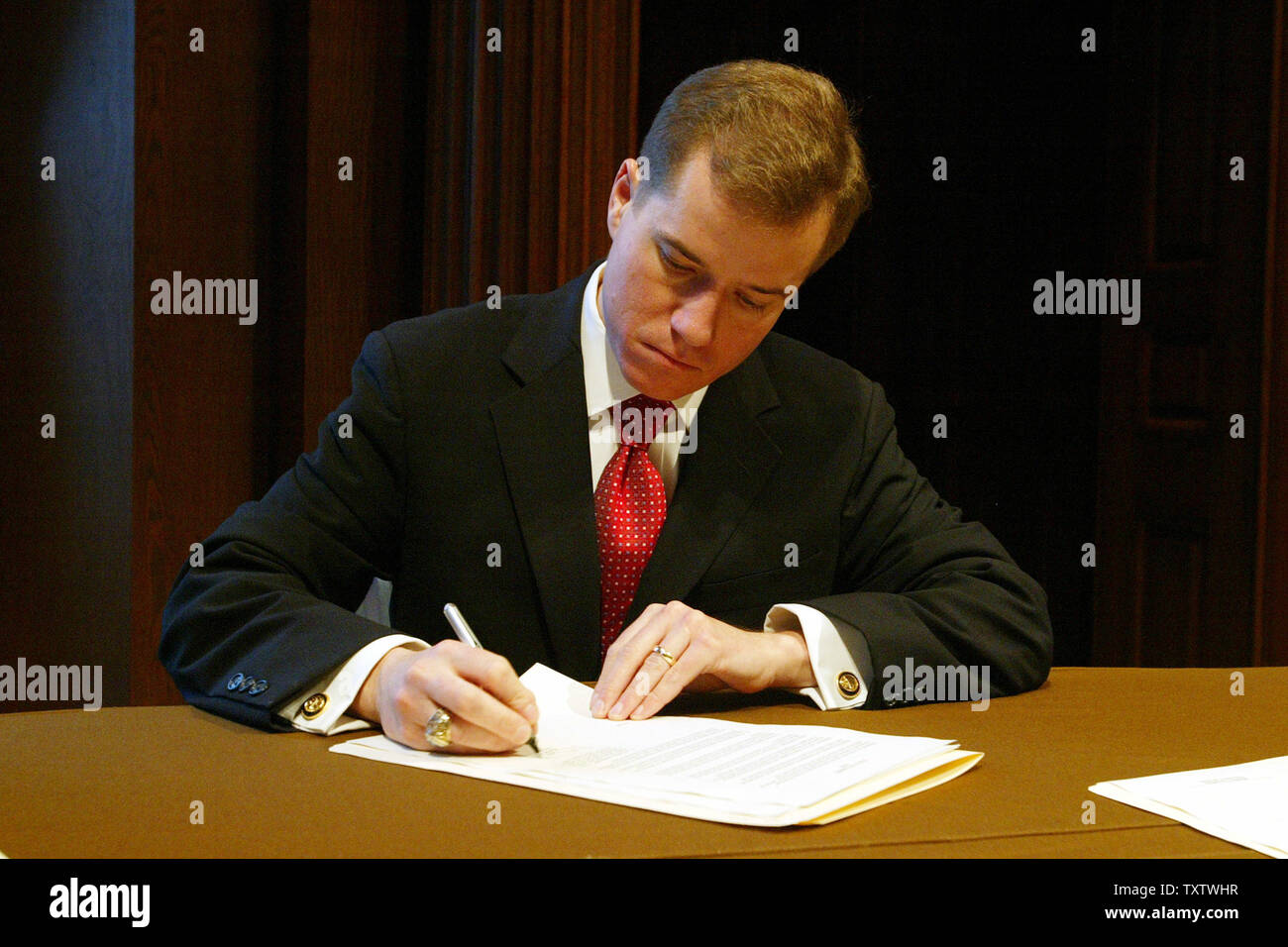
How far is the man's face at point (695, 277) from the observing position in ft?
5.34

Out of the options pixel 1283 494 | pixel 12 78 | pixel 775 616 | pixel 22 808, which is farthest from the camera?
pixel 1283 494

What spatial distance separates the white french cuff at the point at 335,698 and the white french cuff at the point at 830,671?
48 centimetres

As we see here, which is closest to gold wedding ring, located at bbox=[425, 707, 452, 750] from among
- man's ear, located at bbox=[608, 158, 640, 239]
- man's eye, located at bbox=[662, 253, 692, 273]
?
man's eye, located at bbox=[662, 253, 692, 273]

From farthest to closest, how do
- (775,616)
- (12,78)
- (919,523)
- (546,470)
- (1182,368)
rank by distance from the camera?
1. (1182,368)
2. (12,78)
3. (919,523)
4. (546,470)
5. (775,616)

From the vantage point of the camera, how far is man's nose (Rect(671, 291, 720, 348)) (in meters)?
1.65

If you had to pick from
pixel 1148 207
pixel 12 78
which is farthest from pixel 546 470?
pixel 1148 207

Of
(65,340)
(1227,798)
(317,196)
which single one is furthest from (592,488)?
(65,340)

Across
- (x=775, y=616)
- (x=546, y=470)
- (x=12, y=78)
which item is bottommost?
(x=775, y=616)

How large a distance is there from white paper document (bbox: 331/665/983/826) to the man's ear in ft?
→ 2.42

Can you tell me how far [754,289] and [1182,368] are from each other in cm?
286

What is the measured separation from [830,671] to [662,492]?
43cm

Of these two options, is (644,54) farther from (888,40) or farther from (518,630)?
(518,630)

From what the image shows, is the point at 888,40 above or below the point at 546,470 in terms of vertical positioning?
above
